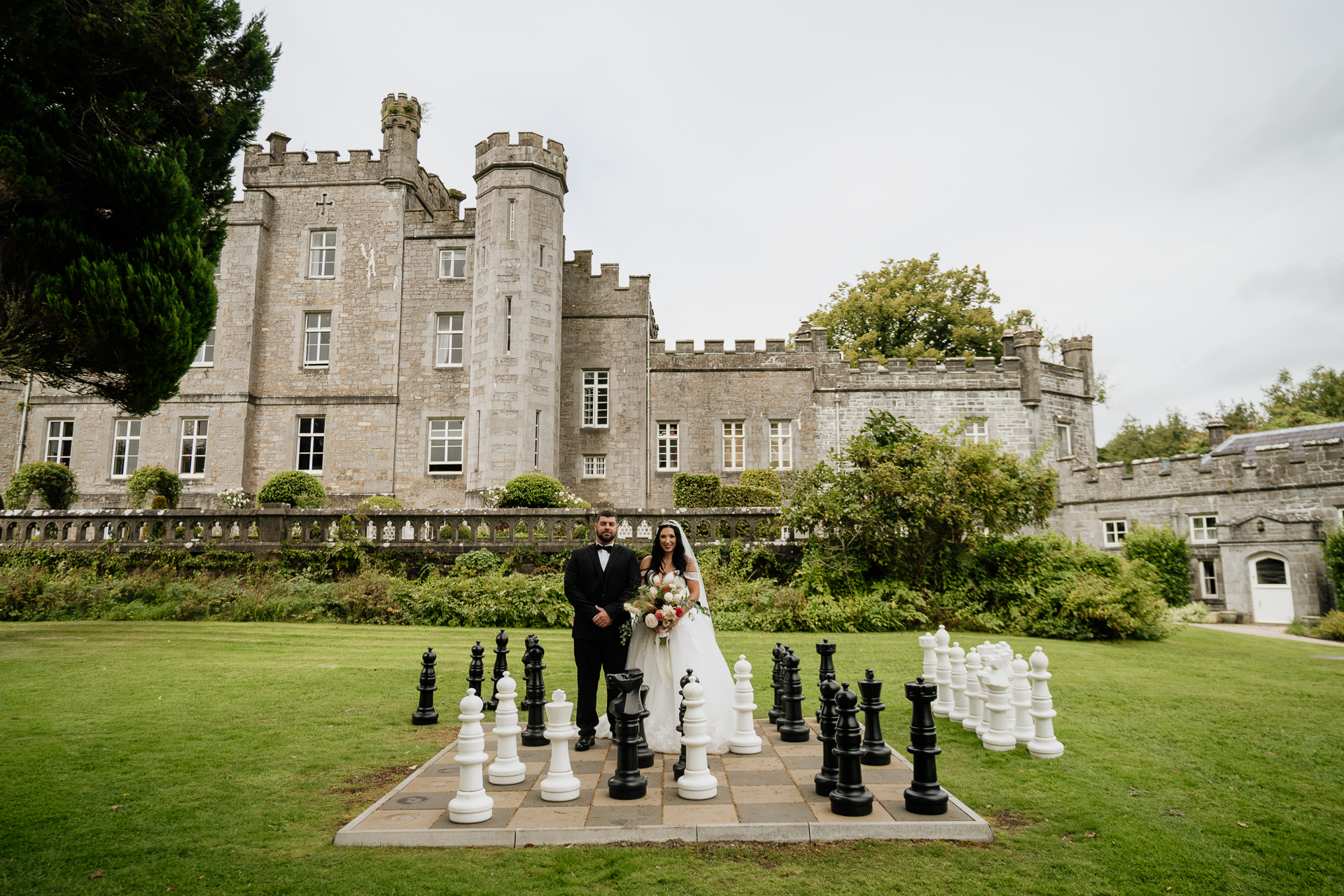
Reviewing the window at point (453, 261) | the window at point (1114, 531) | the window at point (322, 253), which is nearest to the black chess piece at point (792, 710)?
the window at point (453, 261)

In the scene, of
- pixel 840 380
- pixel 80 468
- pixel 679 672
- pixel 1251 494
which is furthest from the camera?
pixel 840 380

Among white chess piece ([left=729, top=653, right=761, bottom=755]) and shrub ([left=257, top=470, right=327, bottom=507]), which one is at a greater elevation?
shrub ([left=257, top=470, right=327, bottom=507])

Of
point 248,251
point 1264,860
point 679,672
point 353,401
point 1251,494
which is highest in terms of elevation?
point 248,251

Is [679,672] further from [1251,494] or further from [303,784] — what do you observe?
[1251,494]

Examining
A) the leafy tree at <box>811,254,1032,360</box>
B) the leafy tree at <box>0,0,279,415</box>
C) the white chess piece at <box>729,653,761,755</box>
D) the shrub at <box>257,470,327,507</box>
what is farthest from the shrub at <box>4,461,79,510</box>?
the leafy tree at <box>811,254,1032,360</box>

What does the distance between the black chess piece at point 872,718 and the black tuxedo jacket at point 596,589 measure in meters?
2.12

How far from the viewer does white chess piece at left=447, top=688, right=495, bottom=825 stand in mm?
4461

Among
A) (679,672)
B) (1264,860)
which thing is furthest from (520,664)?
(1264,860)

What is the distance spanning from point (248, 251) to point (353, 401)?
21.3 feet

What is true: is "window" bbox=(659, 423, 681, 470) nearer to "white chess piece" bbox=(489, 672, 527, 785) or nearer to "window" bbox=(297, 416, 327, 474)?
"window" bbox=(297, 416, 327, 474)

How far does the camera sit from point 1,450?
2605cm

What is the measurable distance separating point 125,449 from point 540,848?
28348 mm

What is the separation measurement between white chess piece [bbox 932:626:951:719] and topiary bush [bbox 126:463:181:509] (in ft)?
77.1

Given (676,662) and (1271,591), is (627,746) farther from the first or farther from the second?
(1271,591)
